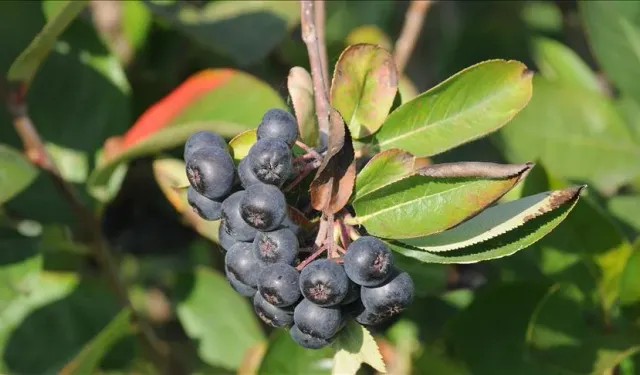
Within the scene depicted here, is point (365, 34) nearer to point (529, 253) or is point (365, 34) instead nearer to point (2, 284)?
point (529, 253)

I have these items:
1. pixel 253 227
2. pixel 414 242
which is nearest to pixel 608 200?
pixel 414 242

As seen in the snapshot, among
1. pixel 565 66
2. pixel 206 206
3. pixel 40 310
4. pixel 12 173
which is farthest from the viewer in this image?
pixel 565 66

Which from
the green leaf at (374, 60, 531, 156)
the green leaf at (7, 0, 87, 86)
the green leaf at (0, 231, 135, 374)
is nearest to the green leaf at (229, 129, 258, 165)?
the green leaf at (374, 60, 531, 156)

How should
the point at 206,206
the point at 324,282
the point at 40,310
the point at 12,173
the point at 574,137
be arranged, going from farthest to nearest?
1. the point at 574,137
2. the point at 40,310
3. the point at 12,173
4. the point at 206,206
5. the point at 324,282

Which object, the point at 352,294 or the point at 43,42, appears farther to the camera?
the point at 43,42

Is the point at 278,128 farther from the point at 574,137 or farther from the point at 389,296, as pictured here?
the point at 574,137

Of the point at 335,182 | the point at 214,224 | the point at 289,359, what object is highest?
the point at 335,182

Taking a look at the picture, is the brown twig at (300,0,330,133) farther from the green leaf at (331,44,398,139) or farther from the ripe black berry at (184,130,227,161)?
the ripe black berry at (184,130,227,161)

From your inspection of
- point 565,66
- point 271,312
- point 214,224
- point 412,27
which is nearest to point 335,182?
point 271,312
